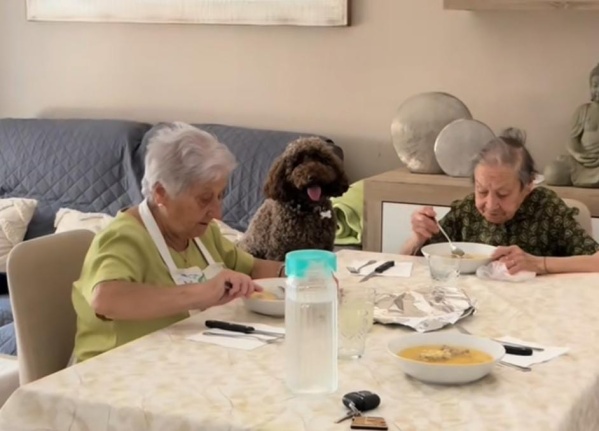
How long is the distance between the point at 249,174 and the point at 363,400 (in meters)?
2.29

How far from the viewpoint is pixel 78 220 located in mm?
3979

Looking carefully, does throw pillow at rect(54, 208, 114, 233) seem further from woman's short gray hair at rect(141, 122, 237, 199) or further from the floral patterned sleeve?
the floral patterned sleeve

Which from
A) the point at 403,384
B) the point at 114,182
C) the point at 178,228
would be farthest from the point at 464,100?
the point at 403,384

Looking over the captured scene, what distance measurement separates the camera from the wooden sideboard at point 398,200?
132 inches

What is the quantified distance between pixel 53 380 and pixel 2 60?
3328mm

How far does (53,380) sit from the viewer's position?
5.63 ft

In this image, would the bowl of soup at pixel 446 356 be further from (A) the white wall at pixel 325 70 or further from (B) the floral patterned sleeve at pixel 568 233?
(A) the white wall at pixel 325 70

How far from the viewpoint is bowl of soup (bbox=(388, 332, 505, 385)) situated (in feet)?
5.44

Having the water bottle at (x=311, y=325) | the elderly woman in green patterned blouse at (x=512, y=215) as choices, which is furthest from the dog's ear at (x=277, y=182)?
the water bottle at (x=311, y=325)

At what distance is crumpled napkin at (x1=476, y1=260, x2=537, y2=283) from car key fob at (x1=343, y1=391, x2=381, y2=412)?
0.88 metres

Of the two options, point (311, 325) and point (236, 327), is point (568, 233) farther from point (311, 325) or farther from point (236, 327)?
point (311, 325)

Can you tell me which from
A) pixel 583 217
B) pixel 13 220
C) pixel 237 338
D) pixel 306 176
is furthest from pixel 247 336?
A: pixel 13 220

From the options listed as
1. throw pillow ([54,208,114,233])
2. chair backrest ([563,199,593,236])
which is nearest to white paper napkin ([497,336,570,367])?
chair backrest ([563,199,593,236])

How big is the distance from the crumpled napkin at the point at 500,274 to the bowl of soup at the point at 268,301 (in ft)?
1.69
